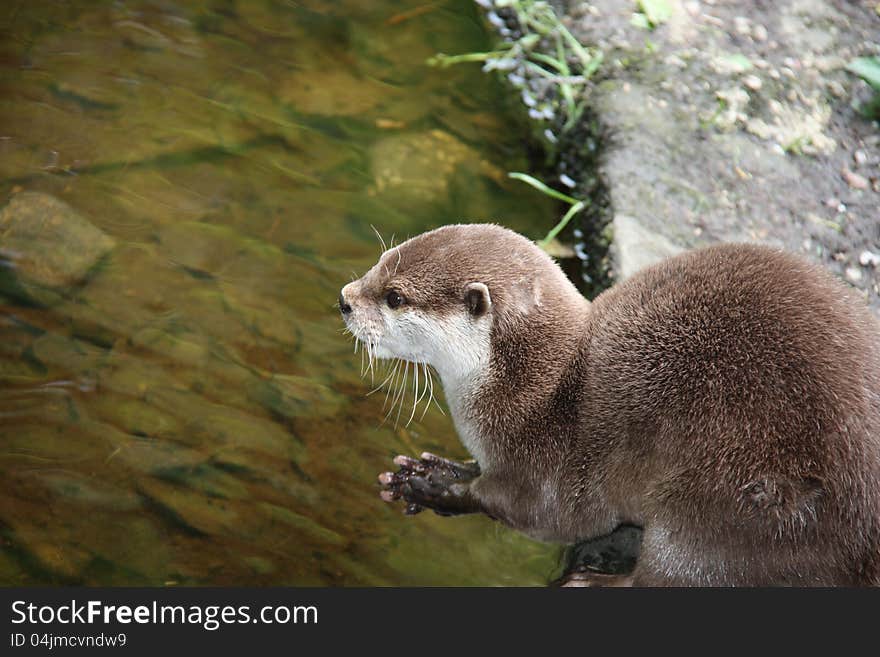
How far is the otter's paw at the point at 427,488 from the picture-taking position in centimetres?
278

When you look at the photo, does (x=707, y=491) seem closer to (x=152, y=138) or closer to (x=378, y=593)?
(x=378, y=593)

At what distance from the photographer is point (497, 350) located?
2602 millimetres

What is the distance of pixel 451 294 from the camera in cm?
256

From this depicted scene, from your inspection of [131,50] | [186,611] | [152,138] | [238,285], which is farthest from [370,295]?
[131,50]

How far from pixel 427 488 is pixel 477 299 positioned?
22.8 inches

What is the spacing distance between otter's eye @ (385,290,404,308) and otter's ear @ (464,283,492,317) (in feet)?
0.62

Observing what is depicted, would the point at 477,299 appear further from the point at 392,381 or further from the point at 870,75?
the point at 870,75

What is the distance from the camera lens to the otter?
2.14m

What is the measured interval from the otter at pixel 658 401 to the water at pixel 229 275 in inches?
9.2

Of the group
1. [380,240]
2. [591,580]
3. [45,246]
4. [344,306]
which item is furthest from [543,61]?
[591,580]

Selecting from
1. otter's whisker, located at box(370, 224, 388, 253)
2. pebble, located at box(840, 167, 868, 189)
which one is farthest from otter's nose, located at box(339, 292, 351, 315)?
pebble, located at box(840, 167, 868, 189)

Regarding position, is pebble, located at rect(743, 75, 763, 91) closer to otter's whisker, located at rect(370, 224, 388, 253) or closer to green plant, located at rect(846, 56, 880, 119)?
green plant, located at rect(846, 56, 880, 119)

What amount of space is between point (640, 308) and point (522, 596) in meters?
0.73

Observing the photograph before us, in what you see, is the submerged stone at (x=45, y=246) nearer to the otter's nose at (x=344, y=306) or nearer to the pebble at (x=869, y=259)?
the otter's nose at (x=344, y=306)
